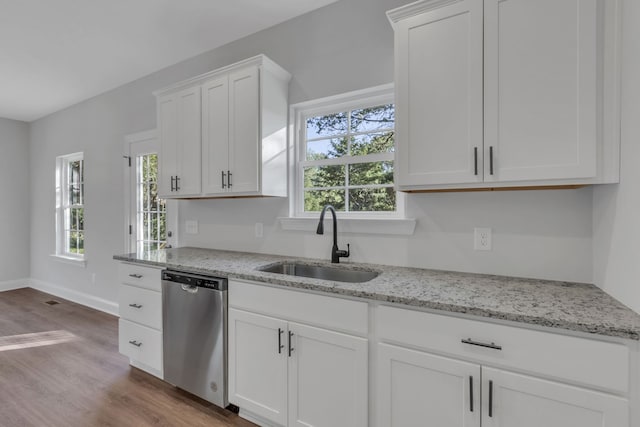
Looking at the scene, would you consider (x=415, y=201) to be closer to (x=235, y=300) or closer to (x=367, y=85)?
(x=367, y=85)

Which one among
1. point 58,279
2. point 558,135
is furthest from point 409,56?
point 58,279

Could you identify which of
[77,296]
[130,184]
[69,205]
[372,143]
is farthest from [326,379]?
[69,205]

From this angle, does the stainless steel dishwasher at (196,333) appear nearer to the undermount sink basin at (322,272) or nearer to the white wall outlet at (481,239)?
the undermount sink basin at (322,272)

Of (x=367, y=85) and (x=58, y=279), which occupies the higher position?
(x=367, y=85)

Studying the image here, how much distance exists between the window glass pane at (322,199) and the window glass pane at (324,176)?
55 millimetres

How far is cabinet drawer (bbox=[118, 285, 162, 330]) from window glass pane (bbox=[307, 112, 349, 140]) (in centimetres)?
165

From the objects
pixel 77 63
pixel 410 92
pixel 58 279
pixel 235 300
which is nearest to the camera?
pixel 410 92

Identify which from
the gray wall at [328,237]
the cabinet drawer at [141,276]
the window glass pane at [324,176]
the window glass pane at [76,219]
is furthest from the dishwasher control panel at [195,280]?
the window glass pane at [76,219]

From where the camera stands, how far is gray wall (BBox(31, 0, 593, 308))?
1.64 m

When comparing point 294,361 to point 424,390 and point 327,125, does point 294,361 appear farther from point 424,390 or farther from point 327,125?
point 327,125

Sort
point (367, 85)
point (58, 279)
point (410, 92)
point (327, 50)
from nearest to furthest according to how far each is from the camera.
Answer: point (410, 92), point (367, 85), point (327, 50), point (58, 279)

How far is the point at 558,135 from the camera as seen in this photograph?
1.34 m

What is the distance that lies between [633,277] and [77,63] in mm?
4411

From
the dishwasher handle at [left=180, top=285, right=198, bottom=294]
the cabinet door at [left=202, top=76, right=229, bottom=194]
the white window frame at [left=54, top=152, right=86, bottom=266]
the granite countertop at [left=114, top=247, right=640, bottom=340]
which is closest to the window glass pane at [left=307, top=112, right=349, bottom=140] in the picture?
the cabinet door at [left=202, top=76, right=229, bottom=194]
